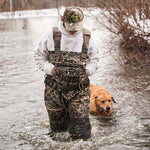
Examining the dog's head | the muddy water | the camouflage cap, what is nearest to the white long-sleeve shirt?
the camouflage cap

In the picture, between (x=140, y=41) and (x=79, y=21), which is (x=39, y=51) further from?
(x=140, y=41)

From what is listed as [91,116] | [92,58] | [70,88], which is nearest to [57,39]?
[92,58]

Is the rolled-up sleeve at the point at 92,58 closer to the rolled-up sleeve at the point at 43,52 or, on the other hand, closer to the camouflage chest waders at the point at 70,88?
the camouflage chest waders at the point at 70,88

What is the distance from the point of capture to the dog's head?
6180mm

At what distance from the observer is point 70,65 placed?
4.25 metres

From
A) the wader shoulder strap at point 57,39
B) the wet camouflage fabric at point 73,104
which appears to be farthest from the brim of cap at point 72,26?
the wet camouflage fabric at point 73,104

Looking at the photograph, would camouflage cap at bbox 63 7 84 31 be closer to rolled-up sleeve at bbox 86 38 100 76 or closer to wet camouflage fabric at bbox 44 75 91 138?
rolled-up sleeve at bbox 86 38 100 76

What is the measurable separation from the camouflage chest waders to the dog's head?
1612 mm

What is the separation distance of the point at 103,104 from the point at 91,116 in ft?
1.36

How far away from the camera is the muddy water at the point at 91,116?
5008 millimetres

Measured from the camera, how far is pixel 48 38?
4293 mm

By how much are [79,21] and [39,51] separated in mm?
715

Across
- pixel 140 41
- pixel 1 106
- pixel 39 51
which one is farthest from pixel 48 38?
pixel 140 41

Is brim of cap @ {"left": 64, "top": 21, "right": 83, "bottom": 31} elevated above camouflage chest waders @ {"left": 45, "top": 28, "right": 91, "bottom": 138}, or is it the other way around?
brim of cap @ {"left": 64, "top": 21, "right": 83, "bottom": 31}
